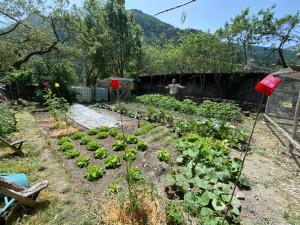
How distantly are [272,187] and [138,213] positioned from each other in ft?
9.36

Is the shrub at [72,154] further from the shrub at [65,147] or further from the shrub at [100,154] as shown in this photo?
the shrub at [100,154]

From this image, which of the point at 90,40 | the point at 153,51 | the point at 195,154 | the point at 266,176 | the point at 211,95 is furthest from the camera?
the point at 153,51

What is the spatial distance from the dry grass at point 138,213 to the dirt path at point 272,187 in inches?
50.0

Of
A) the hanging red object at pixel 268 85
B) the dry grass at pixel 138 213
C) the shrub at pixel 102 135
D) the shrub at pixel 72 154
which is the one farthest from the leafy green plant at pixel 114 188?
the shrub at pixel 102 135

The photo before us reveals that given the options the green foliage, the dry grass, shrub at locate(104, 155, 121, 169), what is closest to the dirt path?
the dry grass

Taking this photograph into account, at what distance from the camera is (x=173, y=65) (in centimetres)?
2481

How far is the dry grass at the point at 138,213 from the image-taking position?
3.03 metres

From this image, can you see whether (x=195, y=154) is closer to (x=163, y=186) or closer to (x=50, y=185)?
(x=163, y=186)

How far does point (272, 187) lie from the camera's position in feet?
14.3

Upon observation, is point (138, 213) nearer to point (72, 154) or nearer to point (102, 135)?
point (72, 154)

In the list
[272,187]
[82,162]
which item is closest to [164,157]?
[82,162]

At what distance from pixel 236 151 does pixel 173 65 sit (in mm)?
19826

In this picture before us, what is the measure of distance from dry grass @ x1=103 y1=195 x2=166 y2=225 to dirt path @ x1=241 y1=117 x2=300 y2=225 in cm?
127

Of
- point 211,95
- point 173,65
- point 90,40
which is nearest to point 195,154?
point 211,95
